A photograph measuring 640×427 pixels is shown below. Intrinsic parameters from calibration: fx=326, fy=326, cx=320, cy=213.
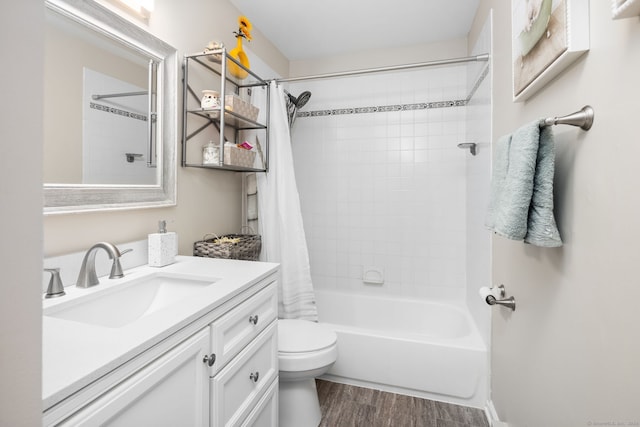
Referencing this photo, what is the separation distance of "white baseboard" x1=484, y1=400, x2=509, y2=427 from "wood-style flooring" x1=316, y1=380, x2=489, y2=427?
35 millimetres

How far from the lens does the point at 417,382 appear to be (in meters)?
1.91

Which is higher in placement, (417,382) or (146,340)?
(146,340)

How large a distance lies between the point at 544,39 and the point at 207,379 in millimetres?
1391

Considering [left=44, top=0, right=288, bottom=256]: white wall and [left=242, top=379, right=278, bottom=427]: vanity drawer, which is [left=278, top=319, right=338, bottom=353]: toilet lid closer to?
[left=242, top=379, right=278, bottom=427]: vanity drawer

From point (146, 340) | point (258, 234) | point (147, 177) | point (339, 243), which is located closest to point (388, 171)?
point (339, 243)

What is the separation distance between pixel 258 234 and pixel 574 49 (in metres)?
1.82

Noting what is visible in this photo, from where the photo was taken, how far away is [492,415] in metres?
1.67

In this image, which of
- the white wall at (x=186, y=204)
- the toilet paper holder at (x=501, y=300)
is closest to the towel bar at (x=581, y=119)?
the toilet paper holder at (x=501, y=300)

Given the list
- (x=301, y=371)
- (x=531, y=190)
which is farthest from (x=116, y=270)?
(x=531, y=190)

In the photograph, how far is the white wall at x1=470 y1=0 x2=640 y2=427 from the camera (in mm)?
644

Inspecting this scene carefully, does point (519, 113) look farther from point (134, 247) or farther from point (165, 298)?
point (134, 247)

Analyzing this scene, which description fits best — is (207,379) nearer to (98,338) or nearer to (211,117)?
(98,338)

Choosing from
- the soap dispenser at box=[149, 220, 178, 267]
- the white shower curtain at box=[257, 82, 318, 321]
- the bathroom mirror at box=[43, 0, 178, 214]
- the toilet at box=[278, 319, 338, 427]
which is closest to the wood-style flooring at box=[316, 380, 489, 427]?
→ the toilet at box=[278, 319, 338, 427]

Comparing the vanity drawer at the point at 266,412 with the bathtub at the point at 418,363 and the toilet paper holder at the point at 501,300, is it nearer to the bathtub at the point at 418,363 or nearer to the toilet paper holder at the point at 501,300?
the bathtub at the point at 418,363
